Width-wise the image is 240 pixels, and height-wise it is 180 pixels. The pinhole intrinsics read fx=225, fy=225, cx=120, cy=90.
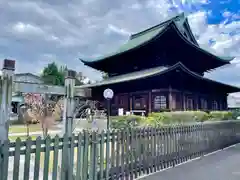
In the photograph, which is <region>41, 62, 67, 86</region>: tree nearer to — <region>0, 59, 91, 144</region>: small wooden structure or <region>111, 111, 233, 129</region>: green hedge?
<region>111, 111, 233, 129</region>: green hedge

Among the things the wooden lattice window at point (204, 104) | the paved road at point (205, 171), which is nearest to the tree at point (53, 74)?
the wooden lattice window at point (204, 104)

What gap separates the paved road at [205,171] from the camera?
17.6 ft

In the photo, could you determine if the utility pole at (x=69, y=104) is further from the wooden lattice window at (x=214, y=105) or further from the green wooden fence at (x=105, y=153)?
the wooden lattice window at (x=214, y=105)

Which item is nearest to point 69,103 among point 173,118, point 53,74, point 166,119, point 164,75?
point 166,119

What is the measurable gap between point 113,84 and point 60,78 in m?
29.9

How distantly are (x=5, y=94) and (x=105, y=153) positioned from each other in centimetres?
253

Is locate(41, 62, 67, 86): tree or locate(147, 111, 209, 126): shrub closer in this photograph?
locate(147, 111, 209, 126): shrub

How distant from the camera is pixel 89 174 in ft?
14.4

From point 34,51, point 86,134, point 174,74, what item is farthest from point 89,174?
point 34,51

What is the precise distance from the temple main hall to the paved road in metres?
7.97

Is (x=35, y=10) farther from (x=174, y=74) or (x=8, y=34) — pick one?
(x=174, y=74)

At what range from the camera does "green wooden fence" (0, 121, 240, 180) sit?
3.38 m

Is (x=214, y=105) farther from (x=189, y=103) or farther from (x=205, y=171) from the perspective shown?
(x=205, y=171)

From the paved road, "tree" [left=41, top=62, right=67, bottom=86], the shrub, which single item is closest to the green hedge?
the shrub
